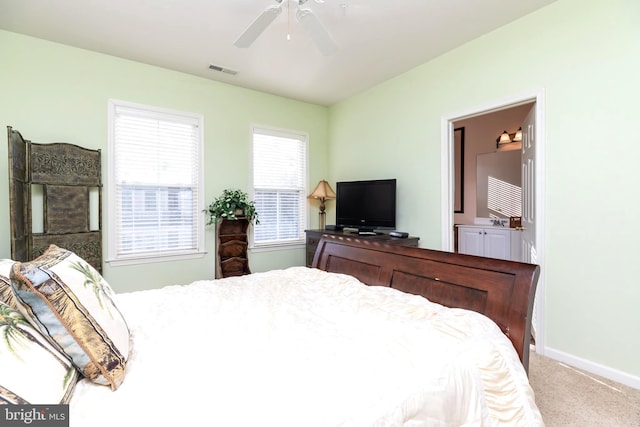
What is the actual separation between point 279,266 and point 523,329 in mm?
3449

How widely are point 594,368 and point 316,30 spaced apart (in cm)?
312

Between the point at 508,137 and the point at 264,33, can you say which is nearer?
the point at 264,33

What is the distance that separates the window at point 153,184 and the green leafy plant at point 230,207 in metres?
0.17

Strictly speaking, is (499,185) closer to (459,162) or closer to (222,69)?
(459,162)

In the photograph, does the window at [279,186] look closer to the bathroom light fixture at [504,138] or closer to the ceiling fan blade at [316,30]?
the ceiling fan blade at [316,30]

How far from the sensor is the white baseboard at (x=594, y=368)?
6.80ft

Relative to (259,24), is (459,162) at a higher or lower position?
lower

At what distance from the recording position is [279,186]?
4473 mm

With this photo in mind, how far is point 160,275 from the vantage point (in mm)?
3555

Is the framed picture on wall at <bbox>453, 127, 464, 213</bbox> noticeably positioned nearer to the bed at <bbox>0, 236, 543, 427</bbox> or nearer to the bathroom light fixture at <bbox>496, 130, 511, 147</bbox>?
the bathroom light fixture at <bbox>496, 130, 511, 147</bbox>

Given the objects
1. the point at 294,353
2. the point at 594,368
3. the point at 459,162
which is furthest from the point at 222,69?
the point at 594,368

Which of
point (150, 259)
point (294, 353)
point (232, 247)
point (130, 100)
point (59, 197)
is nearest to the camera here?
point (294, 353)

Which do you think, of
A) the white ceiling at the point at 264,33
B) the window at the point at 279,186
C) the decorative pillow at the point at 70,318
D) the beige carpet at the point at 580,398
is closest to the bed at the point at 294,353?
the decorative pillow at the point at 70,318

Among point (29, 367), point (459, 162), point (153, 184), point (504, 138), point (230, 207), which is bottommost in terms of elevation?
point (29, 367)
